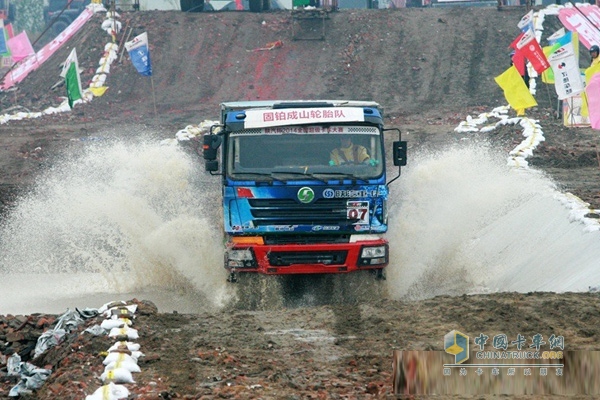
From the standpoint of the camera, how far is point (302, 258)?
1405 centimetres

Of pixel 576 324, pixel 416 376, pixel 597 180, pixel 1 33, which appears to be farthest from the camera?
pixel 1 33

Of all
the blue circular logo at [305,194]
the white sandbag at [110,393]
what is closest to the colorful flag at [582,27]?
the blue circular logo at [305,194]

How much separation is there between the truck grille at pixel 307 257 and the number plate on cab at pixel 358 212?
0.45 m

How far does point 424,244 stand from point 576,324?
5763 millimetres

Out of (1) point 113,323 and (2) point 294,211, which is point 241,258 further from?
(1) point 113,323

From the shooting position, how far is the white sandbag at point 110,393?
27.4 ft

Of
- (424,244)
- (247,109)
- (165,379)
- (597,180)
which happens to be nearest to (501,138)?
(597,180)

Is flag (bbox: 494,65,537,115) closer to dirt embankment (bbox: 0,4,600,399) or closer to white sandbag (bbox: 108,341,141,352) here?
dirt embankment (bbox: 0,4,600,399)

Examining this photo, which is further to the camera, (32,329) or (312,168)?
(312,168)

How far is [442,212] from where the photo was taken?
18.2m

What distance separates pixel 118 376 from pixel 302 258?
525 cm

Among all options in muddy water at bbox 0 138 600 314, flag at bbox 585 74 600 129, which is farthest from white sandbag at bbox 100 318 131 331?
flag at bbox 585 74 600 129

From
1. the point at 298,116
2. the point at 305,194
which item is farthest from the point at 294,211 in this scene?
the point at 298,116

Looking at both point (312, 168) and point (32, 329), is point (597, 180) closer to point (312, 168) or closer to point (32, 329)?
point (312, 168)
